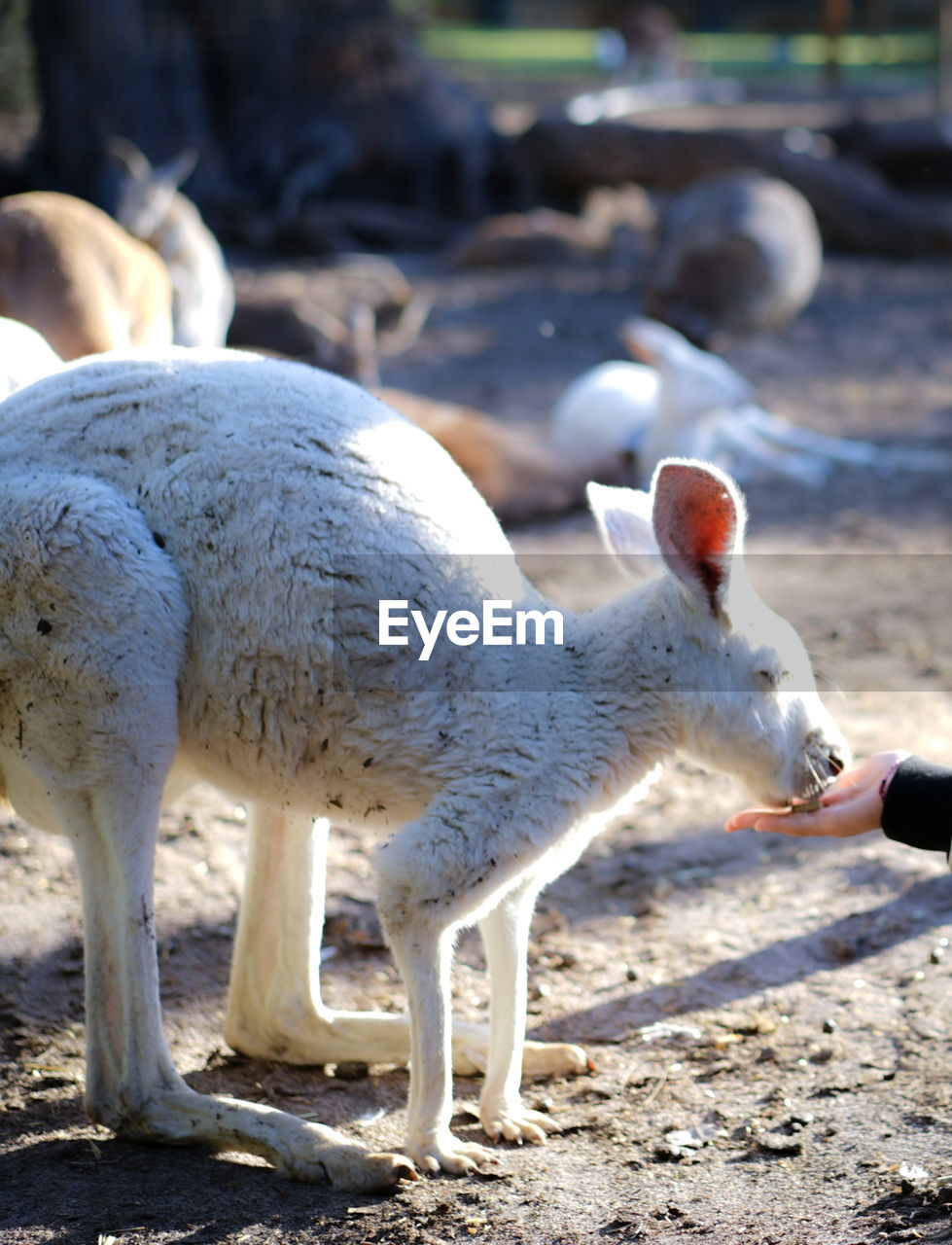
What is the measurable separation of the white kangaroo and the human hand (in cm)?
296

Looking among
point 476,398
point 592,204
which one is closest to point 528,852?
point 476,398

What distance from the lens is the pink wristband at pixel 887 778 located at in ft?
8.36

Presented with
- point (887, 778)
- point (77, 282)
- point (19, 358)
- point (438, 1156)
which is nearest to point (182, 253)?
point (77, 282)

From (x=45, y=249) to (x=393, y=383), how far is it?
15.5 ft

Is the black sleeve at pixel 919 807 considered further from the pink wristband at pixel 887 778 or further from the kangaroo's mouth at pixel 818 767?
the kangaroo's mouth at pixel 818 767

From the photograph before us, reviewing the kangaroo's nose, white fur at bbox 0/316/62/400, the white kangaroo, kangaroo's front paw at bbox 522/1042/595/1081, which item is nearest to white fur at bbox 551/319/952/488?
the white kangaroo

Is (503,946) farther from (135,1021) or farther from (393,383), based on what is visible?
(393,383)

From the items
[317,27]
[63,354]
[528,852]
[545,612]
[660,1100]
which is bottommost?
[660,1100]

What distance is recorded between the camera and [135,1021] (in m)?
2.40

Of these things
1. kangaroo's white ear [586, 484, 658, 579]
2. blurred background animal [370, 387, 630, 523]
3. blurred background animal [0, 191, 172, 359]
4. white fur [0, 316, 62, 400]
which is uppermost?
blurred background animal [0, 191, 172, 359]

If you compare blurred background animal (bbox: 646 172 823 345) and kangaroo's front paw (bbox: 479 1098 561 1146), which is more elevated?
blurred background animal (bbox: 646 172 823 345)

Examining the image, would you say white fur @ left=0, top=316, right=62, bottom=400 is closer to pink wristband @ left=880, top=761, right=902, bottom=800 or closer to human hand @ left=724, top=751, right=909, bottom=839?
human hand @ left=724, top=751, right=909, bottom=839

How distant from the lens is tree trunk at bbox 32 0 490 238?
1241 centimetres

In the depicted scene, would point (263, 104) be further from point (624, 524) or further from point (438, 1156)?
point (438, 1156)
